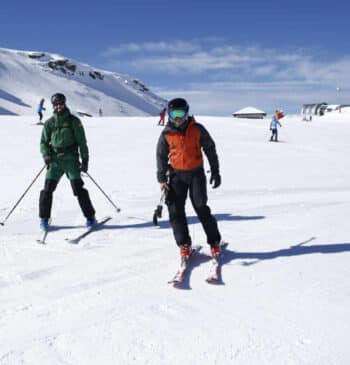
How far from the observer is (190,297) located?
12.3 ft

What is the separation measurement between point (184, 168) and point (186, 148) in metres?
0.22

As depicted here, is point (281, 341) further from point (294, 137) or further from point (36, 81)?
point (36, 81)

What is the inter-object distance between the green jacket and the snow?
122 centimetres

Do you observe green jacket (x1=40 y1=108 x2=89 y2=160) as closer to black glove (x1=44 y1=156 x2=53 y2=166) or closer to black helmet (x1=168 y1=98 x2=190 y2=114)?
black glove (x1=44 y1=156 x2=53 y2=166)

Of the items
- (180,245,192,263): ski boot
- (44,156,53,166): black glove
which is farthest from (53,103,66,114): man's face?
(180,245,192,263): ski boot

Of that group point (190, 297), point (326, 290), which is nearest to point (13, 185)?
point (190, 297)

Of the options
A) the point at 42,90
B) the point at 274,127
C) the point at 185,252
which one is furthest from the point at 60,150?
the point at 42,90

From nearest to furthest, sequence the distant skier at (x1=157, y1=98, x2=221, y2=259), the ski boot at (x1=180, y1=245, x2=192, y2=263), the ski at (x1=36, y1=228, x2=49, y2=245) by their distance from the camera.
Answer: the distant skier at (x1=157, y1=98, x2=221, y2=259)
the ski boot at (x1=180, y1=245, x2=192, y2=263)
the ski at (x1=36, y1=228, x2=49, y2=245)

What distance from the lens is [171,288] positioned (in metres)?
3.95

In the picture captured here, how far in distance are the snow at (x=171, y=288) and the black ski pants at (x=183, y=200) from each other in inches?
15.4

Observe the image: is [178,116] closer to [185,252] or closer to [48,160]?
[185,252]

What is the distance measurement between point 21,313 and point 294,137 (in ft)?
82.1

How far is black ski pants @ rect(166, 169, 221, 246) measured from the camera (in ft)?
14.4

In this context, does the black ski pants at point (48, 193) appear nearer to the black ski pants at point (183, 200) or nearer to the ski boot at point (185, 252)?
the black ski pants at point (183, 200)
